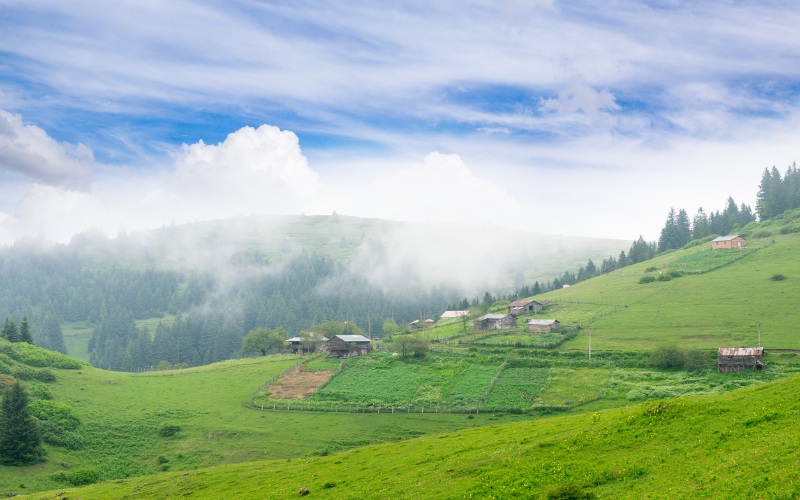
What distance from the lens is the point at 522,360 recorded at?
369 feet

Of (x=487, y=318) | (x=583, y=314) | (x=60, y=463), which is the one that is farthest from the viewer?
(x=487, y=318)

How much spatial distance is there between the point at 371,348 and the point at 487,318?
112ft

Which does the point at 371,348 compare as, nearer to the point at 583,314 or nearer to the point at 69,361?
the point at 583,314

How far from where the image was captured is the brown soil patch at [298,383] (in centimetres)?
10519

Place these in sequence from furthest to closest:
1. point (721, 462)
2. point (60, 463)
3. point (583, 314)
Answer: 1. point (583, 314)
2. point (60, 463)
3. point (721, 462)

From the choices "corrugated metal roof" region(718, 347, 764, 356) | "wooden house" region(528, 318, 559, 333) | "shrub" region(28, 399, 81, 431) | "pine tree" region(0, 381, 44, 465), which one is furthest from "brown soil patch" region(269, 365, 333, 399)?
"corrugated metal roof" region(718, 347, 764, 356)

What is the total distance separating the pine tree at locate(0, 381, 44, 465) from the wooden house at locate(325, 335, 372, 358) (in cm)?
6994

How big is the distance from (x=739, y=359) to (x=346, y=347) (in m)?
82.9

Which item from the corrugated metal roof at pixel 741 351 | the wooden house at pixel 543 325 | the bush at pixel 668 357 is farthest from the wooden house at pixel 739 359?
the wooden house at pixel 543 325

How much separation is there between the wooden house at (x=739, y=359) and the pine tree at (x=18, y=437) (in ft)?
335

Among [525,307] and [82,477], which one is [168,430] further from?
[525,307]

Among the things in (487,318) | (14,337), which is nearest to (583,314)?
(487,318)

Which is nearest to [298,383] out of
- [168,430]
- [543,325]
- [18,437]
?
[168,430]

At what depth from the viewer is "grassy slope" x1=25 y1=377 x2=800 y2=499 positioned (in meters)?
23.5
